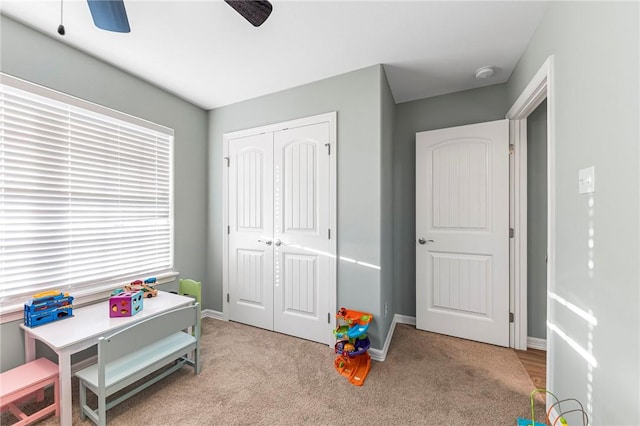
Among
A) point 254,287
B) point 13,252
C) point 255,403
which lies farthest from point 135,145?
point 255,403

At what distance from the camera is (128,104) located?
2.33 m

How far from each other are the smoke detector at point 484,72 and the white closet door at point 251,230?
6.73 feet

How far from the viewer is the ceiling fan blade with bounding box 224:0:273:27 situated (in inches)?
47.8

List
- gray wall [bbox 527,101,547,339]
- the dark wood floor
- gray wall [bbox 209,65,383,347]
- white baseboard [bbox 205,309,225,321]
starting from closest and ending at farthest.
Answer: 1. the dark wood floor
2. gray wall [bbox 209,65,383,347]
3. gray wall [bbox 527,101,547,339]
4. white baseboard [bbox 205,309,225,321]

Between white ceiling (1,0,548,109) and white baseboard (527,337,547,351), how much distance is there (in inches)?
97.4

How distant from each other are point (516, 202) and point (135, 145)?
3.62m

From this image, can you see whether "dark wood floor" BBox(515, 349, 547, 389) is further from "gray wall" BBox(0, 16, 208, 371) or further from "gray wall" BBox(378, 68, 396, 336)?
"gray wall" BBox(0, 16, 208, 371)

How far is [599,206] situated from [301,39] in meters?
2.00

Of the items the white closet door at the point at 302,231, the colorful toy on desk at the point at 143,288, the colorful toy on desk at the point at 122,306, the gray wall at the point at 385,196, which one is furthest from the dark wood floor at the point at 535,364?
the colorful toy on desk at the point at 143,288

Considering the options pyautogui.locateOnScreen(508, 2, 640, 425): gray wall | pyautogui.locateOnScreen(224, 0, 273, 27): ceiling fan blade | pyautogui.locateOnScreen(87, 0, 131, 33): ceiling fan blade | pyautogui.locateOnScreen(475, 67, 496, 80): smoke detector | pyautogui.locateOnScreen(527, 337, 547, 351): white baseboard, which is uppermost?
pyautogui.locateOnScreen(475, 67, 496, 80): smoke detector

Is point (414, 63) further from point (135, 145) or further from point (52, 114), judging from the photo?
point (52, 114)

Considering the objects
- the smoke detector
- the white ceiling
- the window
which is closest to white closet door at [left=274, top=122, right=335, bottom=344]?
the white ceiling

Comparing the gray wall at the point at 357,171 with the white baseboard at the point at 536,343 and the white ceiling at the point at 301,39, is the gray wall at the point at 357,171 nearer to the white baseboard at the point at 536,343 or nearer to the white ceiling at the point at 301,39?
the white ceiling at the point at 301,39

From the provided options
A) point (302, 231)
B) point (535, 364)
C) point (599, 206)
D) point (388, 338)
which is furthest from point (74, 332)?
point (535, 364)
